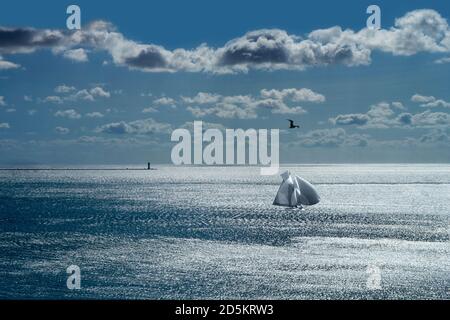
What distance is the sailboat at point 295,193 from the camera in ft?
337

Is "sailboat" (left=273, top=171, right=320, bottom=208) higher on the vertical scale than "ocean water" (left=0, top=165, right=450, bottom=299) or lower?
higher

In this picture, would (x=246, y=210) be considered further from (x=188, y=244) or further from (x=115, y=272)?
(x=115, y=272)

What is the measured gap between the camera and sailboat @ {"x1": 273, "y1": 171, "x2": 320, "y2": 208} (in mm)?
102688

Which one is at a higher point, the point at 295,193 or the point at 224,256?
the point at 295,193

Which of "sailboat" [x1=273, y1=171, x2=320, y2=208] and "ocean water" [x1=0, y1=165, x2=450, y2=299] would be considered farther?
"sailboat" [x1=273, y1=171, x2=320, y2=208]

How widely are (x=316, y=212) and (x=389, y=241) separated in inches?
1783

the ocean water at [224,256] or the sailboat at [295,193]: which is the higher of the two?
the sailboat at [295,193]

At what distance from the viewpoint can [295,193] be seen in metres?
110

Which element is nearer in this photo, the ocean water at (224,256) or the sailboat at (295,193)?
the ocean water at (224,256)

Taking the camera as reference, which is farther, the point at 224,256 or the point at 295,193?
the point at 295,193
